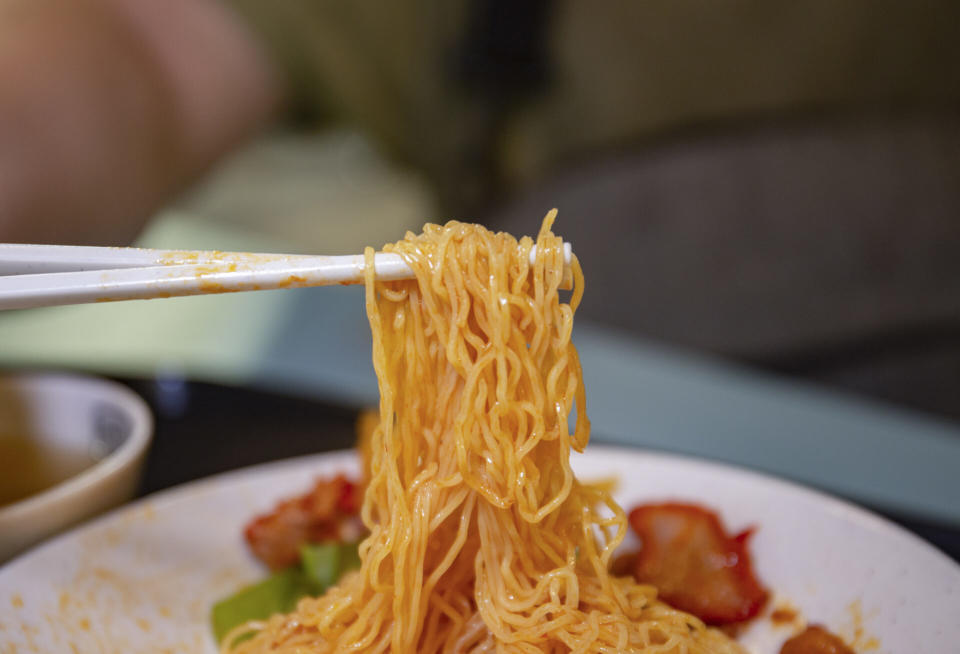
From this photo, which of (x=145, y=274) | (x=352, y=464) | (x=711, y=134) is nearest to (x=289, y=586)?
(x=352, y=464)

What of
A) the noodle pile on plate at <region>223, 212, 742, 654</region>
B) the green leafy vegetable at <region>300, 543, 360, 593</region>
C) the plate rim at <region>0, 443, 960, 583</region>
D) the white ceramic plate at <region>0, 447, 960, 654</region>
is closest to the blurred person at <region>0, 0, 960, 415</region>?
the plate rim at <region>0, 443, 960, 583</region>

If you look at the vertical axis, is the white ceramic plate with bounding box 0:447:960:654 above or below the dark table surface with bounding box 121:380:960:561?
below

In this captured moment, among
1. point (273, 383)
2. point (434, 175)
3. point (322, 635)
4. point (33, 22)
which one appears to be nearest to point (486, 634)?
point (322, 635)

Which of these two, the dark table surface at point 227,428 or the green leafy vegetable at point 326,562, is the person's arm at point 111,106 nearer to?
the dark table surface at point 227,428

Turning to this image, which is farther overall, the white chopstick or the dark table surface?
the dark table surface

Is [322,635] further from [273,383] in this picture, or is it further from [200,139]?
[200,139]

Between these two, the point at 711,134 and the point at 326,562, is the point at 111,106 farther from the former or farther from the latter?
the point at 711,134

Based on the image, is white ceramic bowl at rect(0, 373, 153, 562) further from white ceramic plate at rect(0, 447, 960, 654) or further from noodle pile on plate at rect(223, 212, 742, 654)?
noodle pile on plate at rect(223, 212, 742, 654)

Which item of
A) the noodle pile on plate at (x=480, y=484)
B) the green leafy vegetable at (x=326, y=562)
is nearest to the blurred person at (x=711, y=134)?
the green leafy vegetable at (x=326, y=562)
